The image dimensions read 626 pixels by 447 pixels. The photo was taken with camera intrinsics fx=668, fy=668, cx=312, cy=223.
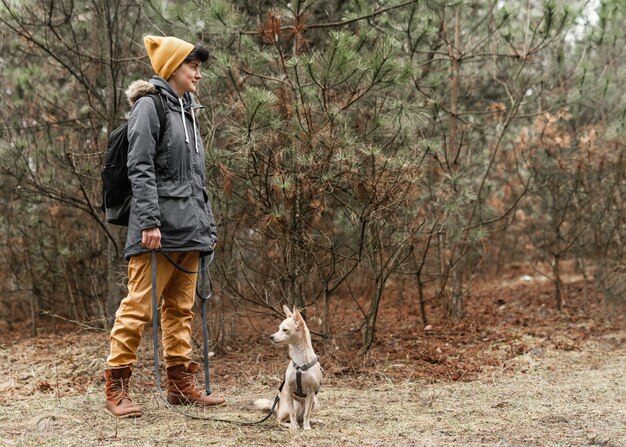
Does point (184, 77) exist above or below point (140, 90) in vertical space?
above

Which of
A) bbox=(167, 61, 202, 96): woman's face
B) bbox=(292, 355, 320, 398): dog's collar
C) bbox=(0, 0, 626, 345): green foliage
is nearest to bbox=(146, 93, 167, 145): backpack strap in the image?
bbox=(167, 61, 202, 96): woman's face

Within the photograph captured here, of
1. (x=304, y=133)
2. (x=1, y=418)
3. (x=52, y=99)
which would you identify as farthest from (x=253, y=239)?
(x=52, y=99)

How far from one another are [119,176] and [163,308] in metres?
0.99

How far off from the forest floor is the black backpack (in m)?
1.35

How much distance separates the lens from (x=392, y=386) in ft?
18.1

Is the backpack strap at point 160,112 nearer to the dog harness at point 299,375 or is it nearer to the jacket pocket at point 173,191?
the jacket pocket at point 173,191

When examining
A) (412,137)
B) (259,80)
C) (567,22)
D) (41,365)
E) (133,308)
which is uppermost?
(567,22)

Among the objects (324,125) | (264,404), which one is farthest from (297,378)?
(324,125)

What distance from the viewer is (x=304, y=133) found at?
555 centimetres

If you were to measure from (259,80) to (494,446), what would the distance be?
12.9ft

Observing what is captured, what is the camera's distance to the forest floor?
392cm

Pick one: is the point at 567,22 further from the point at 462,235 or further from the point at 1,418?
the point at 1,418

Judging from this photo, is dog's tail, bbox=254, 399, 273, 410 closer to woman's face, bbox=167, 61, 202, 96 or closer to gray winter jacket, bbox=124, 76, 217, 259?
gray winter jacket, bbox=124, 76, 217, 259

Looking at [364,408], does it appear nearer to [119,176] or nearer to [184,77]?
[119,176]
